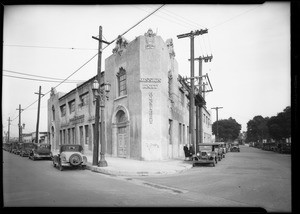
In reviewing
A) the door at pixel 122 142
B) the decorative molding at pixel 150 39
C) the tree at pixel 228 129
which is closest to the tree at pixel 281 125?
the tree at pixel 228 129

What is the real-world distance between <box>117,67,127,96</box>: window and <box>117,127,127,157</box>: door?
128 inches

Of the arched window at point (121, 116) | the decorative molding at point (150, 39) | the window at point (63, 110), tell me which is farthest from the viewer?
the window at point (63, 110)

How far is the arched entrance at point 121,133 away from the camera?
69.9 ft

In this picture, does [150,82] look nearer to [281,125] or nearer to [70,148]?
[70,148]

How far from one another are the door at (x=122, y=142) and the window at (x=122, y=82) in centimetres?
326

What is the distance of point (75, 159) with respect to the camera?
14664mm

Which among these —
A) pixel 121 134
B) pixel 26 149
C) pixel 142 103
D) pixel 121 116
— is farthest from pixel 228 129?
pixel 26 149

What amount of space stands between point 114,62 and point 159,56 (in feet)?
15.9

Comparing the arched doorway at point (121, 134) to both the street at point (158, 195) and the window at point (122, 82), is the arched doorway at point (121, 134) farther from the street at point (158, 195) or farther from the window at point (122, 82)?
the street at point (158, 195)

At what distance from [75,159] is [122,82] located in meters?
9.98

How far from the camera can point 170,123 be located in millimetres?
24328
